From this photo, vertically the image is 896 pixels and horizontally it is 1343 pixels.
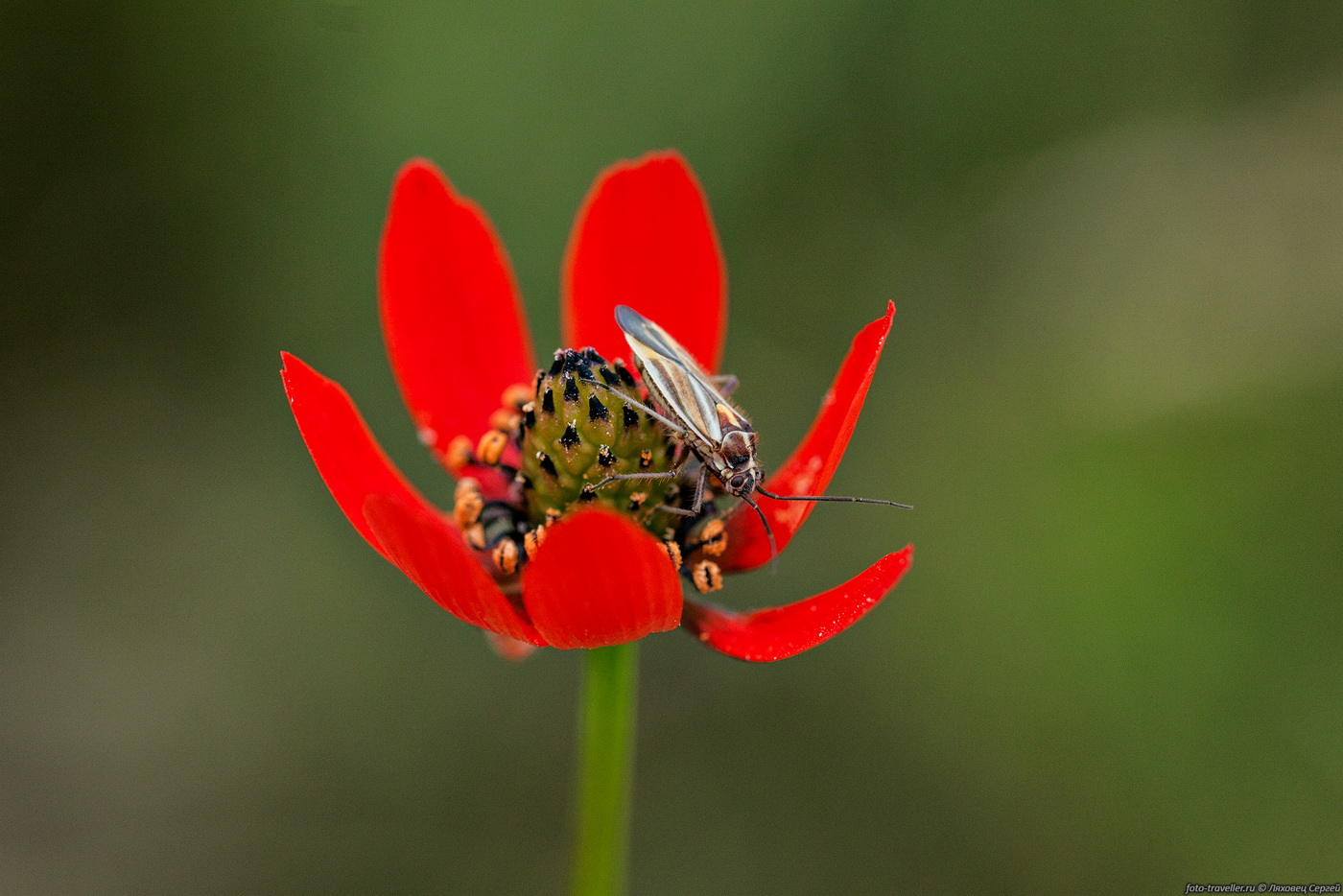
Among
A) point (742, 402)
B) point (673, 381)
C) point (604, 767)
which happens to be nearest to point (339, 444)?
point (673, 381)

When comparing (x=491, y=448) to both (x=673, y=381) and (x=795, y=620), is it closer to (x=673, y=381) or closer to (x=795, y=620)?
(x=673, y=381)

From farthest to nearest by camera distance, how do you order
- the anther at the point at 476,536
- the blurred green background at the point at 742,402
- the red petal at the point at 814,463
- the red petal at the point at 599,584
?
→ the blurred green background at the point at 742,402, the anther at the point at 476,536, the red petal at the point at 814,463, the red petal at the point at 599,584

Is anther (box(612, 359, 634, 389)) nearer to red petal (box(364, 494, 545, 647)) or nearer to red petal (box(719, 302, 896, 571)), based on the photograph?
red petal (box(719, 302, 896, 571))

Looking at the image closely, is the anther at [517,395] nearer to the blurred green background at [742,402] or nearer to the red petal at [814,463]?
the red petal at [814,463]

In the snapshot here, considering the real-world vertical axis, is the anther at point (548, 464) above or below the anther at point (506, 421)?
below

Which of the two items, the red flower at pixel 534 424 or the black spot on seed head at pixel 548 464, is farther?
the black spot on seed head at pixel 548 464

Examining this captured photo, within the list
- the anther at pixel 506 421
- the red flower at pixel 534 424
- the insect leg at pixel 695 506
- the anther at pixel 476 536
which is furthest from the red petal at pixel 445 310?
the insect leg at pixel 695 506

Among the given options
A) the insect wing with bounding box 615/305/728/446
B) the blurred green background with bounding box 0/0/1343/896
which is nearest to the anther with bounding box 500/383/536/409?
the insect wing with bounding box 615/305/728/446
